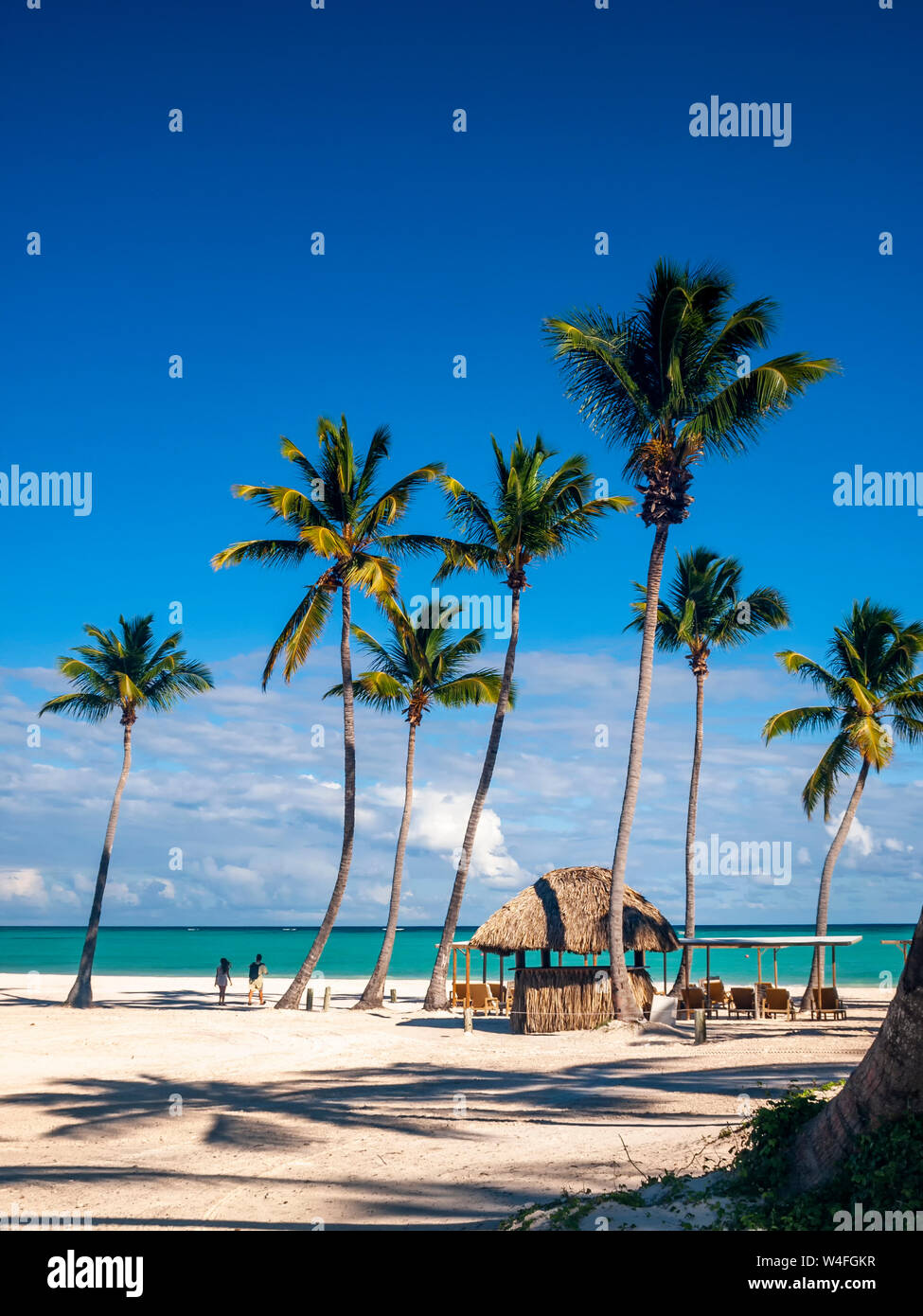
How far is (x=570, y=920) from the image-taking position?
24.0m

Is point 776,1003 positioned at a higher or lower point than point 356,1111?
lower

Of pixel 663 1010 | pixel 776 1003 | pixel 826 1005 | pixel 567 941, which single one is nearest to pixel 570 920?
pixel 567 941

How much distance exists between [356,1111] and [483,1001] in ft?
49.2

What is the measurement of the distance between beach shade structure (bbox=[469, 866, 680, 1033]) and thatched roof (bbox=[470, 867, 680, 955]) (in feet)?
0.07

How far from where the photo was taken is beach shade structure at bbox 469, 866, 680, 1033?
2283 cm

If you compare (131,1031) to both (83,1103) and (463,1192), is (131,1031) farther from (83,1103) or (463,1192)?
(463,1192)

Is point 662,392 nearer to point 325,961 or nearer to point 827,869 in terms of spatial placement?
point 827,869

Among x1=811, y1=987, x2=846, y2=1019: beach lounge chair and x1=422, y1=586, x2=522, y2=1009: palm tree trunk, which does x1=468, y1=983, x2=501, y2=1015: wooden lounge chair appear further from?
x1=811, y1=987, x2=846, y2=1019: beach lounge chair

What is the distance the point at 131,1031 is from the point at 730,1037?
12028 mm

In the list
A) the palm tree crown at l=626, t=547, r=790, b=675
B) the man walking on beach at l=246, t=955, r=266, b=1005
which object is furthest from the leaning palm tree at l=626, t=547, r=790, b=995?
the man walking on beach at l=246, t=955, r=266, b=1005

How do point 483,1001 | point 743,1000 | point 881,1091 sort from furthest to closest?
point 483,1001 < point 743,1000 < point 881,1091

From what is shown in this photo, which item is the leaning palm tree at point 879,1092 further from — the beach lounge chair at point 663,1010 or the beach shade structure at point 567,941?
the beach lounge chair at point 663,1010
